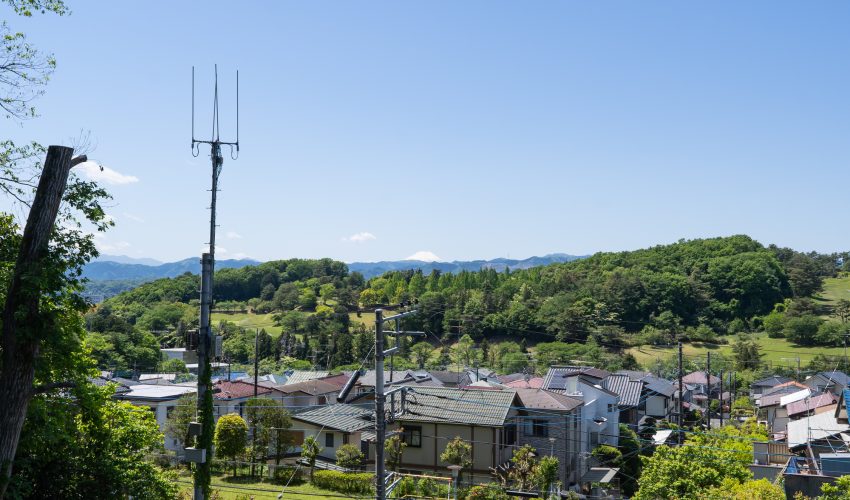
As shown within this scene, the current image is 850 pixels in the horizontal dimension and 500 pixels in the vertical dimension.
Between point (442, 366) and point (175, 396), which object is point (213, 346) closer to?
point (175, 396)

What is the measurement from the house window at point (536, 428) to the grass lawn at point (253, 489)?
30.4 ft

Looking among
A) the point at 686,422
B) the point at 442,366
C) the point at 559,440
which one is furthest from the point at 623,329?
the point at 559,440

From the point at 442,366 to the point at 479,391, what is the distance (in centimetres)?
4339

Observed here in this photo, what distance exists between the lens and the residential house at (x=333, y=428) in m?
28.9

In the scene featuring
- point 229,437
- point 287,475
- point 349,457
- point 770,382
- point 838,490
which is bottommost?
point 770,382

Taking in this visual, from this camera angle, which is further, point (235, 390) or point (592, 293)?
point (592, 293)

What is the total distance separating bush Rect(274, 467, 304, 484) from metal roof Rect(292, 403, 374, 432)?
300cm

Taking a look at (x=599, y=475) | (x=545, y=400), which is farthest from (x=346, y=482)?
(x=599, y=475)

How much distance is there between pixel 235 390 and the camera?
38.2m

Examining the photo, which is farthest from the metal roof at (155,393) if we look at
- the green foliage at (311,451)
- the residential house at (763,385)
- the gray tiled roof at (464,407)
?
the residential house at (763,385)

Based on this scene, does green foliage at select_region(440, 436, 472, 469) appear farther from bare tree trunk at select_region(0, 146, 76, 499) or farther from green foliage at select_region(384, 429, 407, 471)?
bare tree trunk at select_region(0, 146, 76, 499)

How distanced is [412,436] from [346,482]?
3.46m

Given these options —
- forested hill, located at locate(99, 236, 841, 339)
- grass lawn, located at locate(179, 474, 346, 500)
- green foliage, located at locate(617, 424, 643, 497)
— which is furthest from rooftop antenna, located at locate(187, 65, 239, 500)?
forested hill, located at locate(99, 236, 841, 339)

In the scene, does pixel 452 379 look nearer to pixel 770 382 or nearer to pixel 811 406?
pixel 811 406
